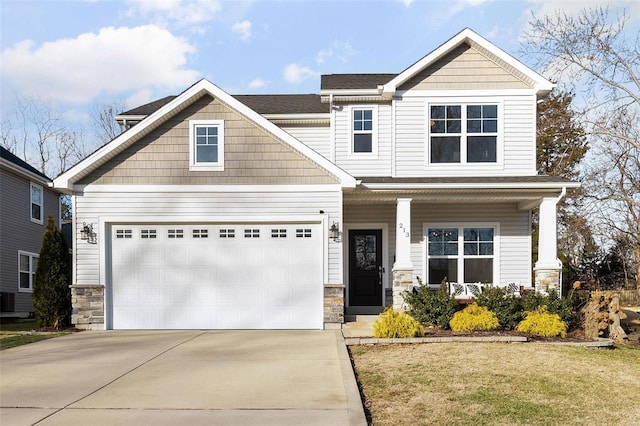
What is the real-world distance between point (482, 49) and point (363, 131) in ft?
11.9

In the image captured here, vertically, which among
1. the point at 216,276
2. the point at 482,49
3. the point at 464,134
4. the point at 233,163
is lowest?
the point at 216,276

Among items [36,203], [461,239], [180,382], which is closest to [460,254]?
[461,239]

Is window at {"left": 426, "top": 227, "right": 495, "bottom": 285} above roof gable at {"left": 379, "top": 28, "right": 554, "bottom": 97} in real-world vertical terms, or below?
below

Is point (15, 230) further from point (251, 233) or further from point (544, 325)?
point (544, 325)

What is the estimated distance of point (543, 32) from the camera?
1722 cm

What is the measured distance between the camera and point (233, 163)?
12289mm

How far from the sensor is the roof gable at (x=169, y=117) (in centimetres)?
1196

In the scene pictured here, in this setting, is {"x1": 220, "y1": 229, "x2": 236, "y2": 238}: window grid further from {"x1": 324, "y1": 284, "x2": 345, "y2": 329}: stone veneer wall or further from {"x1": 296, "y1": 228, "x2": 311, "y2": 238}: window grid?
{"x1": 324, "y1": 284, "x2": 345, "y2": 329}: stone veneer wall

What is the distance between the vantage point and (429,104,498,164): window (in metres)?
13.8

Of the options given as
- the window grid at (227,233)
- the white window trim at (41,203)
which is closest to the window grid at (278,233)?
the window grid at (227,233)

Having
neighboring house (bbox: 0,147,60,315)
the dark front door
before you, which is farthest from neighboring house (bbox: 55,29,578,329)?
neighboring house (bbox: 0,147,60,315)

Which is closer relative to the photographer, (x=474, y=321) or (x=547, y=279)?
(x=474, y=321)

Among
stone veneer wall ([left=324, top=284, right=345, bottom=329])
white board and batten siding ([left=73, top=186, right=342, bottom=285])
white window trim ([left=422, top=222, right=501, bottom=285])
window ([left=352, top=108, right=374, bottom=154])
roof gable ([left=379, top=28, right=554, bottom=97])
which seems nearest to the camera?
stone veneer wall ([left=324, top=284, right=345, bottom=329])

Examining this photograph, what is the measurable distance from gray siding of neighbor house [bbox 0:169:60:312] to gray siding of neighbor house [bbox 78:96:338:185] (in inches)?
310
